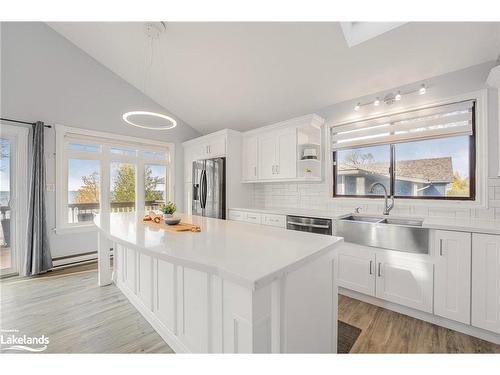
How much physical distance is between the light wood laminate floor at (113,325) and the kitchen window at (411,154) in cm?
138

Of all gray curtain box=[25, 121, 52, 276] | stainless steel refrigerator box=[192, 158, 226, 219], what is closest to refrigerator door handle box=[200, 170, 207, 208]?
stainless steel refrigerator box=[192, 158, 226, 219]

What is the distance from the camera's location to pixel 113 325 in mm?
1886

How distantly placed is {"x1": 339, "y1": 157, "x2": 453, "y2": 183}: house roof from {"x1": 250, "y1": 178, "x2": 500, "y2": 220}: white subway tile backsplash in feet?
1.03

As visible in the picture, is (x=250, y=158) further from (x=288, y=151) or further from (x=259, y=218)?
(x=259, y=218)

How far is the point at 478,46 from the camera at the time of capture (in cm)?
202

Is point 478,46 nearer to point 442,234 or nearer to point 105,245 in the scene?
point 442,234

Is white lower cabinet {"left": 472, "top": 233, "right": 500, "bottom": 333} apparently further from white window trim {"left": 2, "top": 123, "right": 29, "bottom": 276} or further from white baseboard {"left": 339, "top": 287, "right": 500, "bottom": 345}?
white window trim {"left": 2, "top": 123, "right": 29, "bottom": 276}

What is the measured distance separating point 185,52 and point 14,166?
2.86 m

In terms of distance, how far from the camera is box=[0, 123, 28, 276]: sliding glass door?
2.98 m

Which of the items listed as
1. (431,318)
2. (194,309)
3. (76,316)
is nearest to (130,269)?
(76,316)

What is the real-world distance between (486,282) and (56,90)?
548cm

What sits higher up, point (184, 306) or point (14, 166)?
point (14, 166)

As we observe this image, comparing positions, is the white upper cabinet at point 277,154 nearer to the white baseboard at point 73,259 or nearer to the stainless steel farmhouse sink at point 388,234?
the stainless steel farmhouse sink at point 388,234
